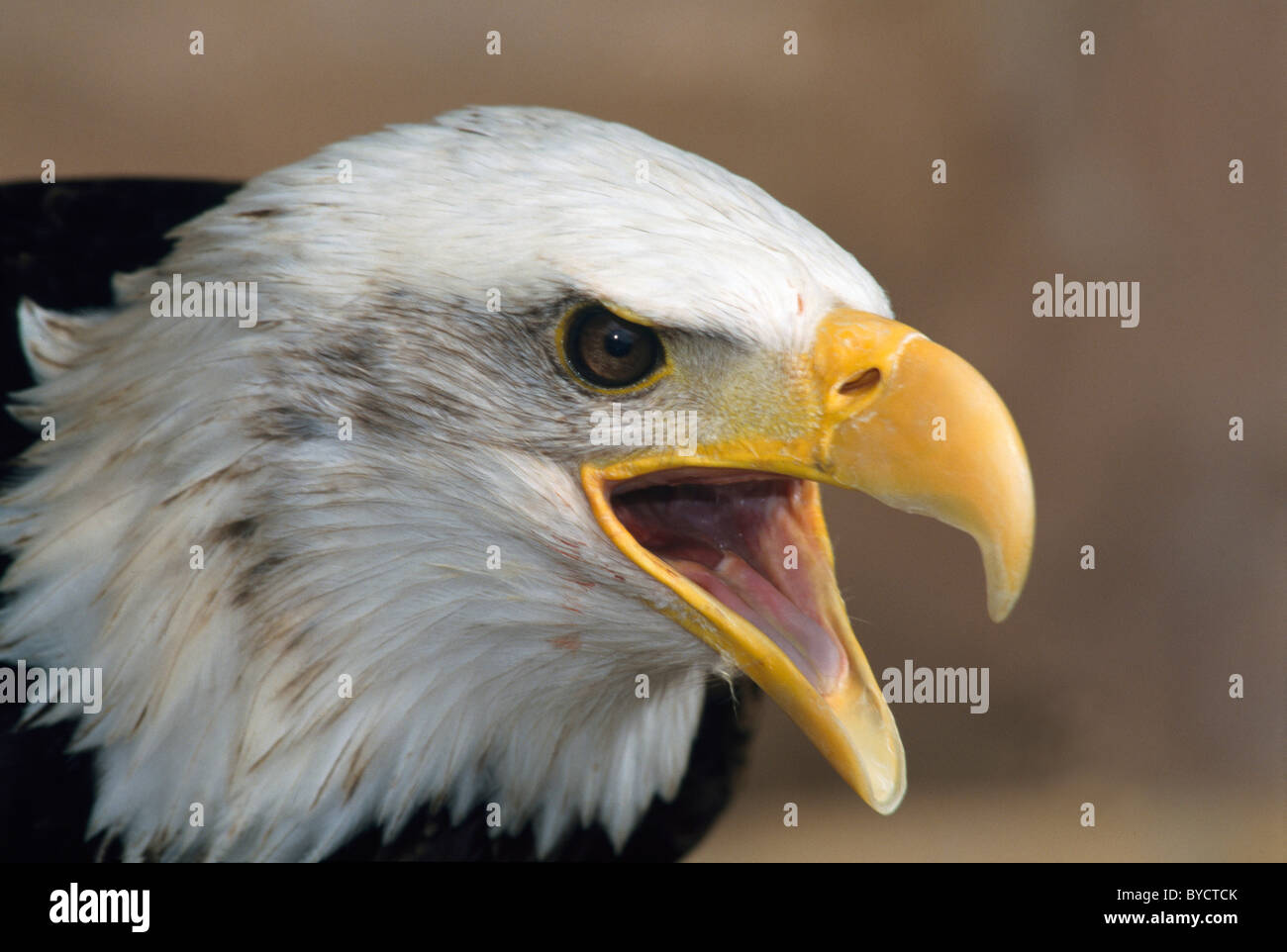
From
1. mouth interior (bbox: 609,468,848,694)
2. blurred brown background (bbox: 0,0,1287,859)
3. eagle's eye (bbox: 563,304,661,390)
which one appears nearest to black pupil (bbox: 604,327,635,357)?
eagle's eye (bbox: 563,304,661,390)

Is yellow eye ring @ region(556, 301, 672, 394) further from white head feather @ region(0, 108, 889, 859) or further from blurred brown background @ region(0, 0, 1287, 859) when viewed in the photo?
blurred brown background @ region(0, 0, 1287, 859)

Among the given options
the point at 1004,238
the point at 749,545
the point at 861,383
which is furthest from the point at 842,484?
the point at 1004,238

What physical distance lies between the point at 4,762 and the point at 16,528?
0.76 ft

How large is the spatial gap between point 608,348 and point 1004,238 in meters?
1.87

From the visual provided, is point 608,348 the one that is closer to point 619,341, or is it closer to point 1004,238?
point 619,341

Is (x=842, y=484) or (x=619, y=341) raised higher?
(x=619, y=341)

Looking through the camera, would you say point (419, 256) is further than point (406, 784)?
No

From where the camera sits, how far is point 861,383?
961mm

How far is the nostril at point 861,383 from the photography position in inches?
37.6

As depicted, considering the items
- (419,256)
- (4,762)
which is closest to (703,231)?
(419,256)

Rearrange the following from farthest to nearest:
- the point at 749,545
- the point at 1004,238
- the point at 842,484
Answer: the point at 1004,238
the point at 749,545
the point at 842,484

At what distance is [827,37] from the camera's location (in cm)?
234
